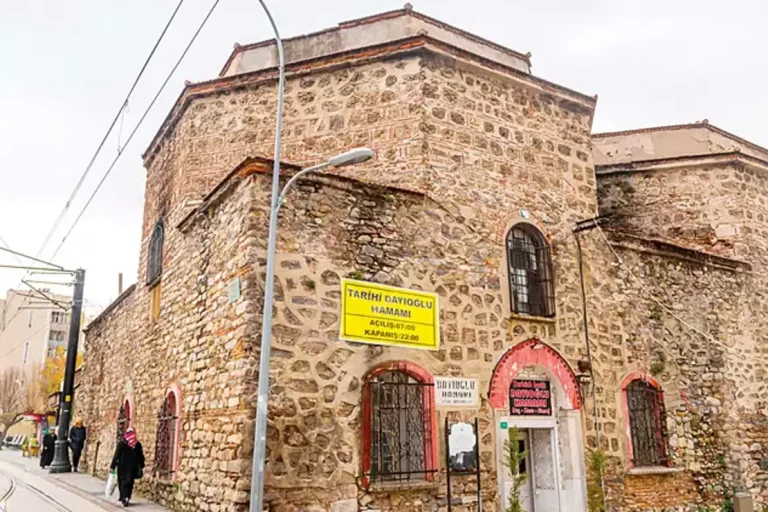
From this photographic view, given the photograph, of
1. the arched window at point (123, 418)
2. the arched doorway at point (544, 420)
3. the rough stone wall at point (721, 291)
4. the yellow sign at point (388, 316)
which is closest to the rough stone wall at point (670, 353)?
the rough stone wall at point (721, 291)

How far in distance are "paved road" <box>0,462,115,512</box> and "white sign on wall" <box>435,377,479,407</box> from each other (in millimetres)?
5609

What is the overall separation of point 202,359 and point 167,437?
2260 mm

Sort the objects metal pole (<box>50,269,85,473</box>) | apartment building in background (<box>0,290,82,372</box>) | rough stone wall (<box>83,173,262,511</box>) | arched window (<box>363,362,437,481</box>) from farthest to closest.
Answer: apartment building in background (<box>0,290,82,372</box>)
metal pole (<box>50,269,85,473</box>)
arched window (<box>363,362,437,481</box>)
rough stone wall (<box>83,173,262,511</box>)

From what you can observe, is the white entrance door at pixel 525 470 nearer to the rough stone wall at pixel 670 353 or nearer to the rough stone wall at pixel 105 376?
the rough stone wall at pixel 670 353

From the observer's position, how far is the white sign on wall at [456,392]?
9.20 meters

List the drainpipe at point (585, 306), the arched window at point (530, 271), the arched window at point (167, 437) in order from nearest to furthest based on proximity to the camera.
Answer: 1. the arched window at point (167, 437)
2. the drainpipe at point (585, 306)
3. the arched window at point (530, 271)

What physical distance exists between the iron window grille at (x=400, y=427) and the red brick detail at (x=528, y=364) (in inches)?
51.3

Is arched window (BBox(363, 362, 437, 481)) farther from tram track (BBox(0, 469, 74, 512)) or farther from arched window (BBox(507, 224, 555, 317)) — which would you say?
tram track (BBox(0, 469, 74, 512))

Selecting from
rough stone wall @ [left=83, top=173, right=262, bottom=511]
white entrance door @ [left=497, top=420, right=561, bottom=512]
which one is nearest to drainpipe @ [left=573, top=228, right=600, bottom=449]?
white entrance door @ [left=497, top=420, right=561, bottom=512]

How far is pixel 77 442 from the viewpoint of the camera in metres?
17.8

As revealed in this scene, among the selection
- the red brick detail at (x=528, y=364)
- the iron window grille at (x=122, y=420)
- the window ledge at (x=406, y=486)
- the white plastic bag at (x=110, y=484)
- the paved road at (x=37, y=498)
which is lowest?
the paved road at (x=37, y=498)

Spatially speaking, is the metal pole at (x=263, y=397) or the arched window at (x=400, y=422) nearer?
the metal pole at (x=263, y=397)

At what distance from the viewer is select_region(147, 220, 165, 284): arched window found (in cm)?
1298

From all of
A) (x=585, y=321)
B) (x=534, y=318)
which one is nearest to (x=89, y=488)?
(x=534, y=318)
